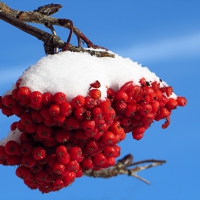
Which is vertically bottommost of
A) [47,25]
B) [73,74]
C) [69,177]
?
[69,177]

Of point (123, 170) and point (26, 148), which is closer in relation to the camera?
point (26, 148)

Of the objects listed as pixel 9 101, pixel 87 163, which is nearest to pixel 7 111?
pixel 9 101

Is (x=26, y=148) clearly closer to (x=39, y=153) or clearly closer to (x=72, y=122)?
(x=39, y=153)

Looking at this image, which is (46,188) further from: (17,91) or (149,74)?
(149,74)

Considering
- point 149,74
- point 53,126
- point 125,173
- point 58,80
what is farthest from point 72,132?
point 125,173

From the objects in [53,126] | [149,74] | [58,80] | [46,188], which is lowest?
[46,188]

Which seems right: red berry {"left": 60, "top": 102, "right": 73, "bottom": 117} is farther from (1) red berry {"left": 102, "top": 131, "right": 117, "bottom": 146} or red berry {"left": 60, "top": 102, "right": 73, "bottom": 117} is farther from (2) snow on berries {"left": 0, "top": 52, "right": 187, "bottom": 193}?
(1) red berry {"left": 102, "top": 131, "right": 117, "bottom": 146}
